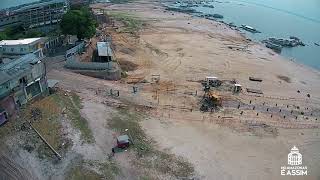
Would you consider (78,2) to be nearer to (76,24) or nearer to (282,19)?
(76,24)

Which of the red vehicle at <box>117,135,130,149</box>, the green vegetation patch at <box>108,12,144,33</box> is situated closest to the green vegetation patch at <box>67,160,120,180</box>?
the red vehicle at <box>117,135,130,149</box>

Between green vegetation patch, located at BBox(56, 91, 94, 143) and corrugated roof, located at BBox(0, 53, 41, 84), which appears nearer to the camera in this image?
green vegetation patch, located at BBox(56, 91, 94, 143)

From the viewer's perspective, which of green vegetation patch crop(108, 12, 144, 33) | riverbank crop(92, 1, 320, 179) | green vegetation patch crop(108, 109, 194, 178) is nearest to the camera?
green vegetation patch crop(108, 109, 194, 178)

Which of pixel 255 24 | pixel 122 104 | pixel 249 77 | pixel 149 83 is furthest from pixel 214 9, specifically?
pixel 122 104

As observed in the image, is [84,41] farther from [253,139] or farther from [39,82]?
[253,139]

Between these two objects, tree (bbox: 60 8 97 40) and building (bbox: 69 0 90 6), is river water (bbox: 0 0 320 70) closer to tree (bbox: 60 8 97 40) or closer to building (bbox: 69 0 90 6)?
building (bbox: 69 0 90 6)
